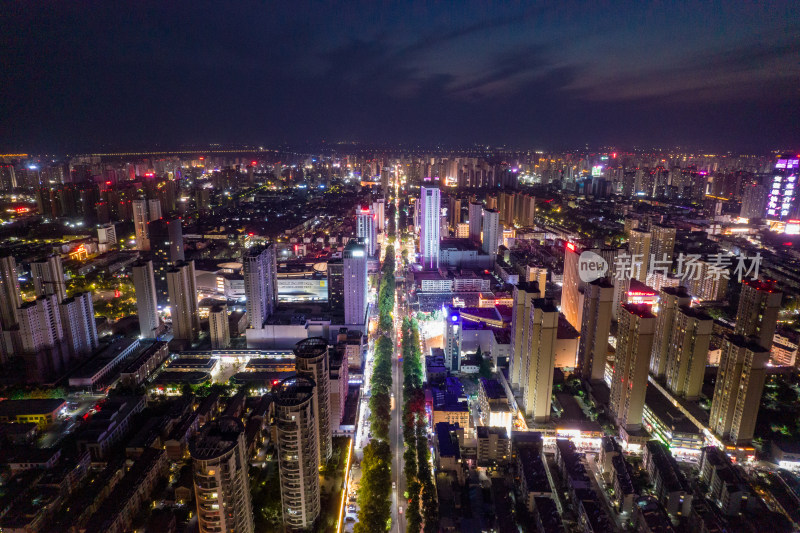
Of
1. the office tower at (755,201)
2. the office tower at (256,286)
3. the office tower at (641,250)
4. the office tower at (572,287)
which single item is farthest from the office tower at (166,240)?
the office tower at (755,201)

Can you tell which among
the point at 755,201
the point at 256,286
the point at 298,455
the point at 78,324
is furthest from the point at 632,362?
the point at 755,201

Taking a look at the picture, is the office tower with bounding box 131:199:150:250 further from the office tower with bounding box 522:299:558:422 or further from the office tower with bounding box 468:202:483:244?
the office tower with bounding box 522:299:558:422

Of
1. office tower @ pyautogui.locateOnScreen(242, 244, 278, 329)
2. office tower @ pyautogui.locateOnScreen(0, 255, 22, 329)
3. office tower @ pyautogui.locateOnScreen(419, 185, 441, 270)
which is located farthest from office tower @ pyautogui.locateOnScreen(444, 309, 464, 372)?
office tower @ pyautogui.locateOnScreen(0, 255, 22, 329)

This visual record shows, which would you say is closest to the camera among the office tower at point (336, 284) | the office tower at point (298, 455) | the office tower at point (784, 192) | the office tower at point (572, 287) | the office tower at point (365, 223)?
the office tower at point (298, 455)

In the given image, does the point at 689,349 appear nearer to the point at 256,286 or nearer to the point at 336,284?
the point at 336,284

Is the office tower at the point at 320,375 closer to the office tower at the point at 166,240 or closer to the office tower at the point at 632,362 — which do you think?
the office tower at the point at 632,362

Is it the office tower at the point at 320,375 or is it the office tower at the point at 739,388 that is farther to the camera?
the office tower at the point at 739,388

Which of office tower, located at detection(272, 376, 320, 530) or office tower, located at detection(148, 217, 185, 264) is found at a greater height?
office tower, located at detection(148, 217, 185, 264)
